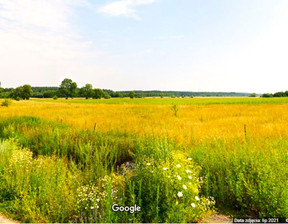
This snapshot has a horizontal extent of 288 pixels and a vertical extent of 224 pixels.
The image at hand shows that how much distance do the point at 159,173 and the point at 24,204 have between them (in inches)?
108

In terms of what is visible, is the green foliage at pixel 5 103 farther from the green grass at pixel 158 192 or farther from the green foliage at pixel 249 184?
the green foliage at pixel 249 184

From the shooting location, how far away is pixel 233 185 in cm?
446

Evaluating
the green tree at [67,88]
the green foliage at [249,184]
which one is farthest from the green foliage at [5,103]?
the green tree at [67,88]

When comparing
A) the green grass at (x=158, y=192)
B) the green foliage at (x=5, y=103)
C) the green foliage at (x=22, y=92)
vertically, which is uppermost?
the green foliage at (x=22, y=92)

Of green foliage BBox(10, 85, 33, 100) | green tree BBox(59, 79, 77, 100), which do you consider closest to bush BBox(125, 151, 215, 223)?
green foliage BBox(10, 85, 33, 100)

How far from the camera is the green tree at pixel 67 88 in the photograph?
349 feet

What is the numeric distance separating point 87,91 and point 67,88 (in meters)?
10.4

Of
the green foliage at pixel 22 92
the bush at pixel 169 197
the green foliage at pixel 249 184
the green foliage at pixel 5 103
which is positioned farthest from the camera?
the green foliage at pixel 22 92

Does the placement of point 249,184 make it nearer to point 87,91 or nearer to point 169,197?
point 169,197

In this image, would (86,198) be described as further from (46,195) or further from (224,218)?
(224,218)

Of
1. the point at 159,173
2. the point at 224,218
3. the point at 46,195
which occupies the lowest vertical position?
the point at 224,218

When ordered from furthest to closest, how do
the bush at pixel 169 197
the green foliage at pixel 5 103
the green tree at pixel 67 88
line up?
the green tree at pixel 67 88
the green foliage at pixel 5 103
the bush at pixel 169 197

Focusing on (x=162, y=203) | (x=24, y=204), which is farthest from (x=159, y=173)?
(x=24, y=204)

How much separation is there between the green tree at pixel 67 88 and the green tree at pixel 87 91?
12.4ft
